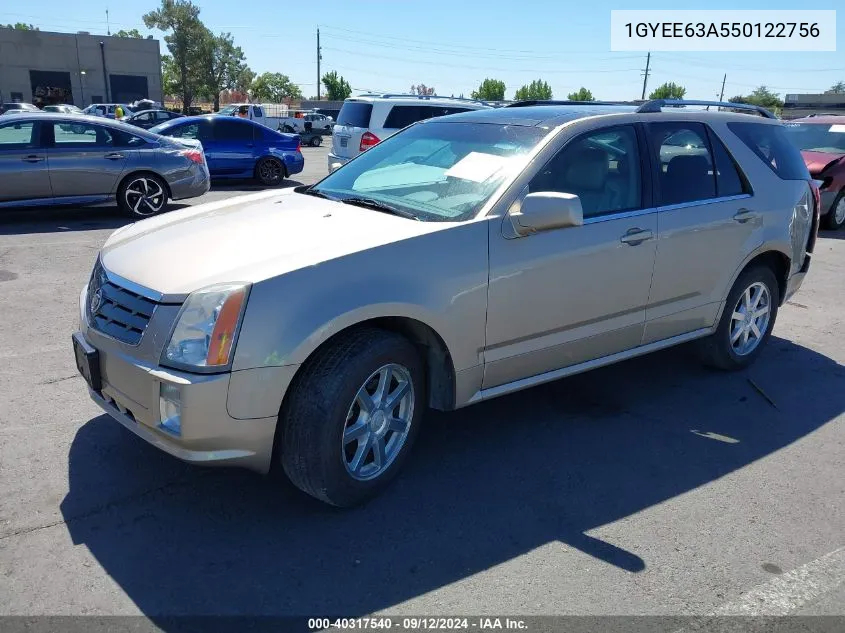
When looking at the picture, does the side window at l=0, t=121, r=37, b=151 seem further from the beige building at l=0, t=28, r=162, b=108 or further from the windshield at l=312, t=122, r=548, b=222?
the beige building at l=0, t=28, r=162, b=108

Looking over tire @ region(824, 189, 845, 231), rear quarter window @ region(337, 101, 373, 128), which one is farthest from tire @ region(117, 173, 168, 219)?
tire @ region(824, 189, 845, 231)

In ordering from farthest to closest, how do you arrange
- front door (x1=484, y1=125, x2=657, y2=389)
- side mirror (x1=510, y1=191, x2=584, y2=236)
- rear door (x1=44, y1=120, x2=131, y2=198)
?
rear door (x1=44, y1=120, x2=131, y2=198), front door (x1=484, y1=125, x2=657, y2=389), side mirror (x1=510, y1=191, x2=584, y2=236)

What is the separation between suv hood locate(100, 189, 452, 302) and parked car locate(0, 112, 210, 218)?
22.3 ft

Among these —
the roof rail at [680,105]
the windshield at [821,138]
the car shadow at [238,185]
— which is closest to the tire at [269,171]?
the car shadow at [238,185]

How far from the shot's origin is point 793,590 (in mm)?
2838

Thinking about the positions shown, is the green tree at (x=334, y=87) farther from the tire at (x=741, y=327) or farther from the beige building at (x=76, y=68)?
the tire at (x=741, y=327)

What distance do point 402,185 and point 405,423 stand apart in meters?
1.43

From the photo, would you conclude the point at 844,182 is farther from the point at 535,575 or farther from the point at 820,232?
the point at 535,575

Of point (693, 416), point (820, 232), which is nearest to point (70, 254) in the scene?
point (693, 416)

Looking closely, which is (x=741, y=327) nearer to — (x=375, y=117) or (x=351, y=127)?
(x=375, y=117)

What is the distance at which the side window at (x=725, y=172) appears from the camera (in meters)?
4.76

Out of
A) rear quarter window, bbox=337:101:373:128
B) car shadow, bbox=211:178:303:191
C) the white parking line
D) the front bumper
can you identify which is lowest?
the white parking line

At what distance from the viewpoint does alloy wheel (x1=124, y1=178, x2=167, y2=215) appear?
34.0 ft

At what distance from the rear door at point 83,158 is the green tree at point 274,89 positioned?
86.4 m
